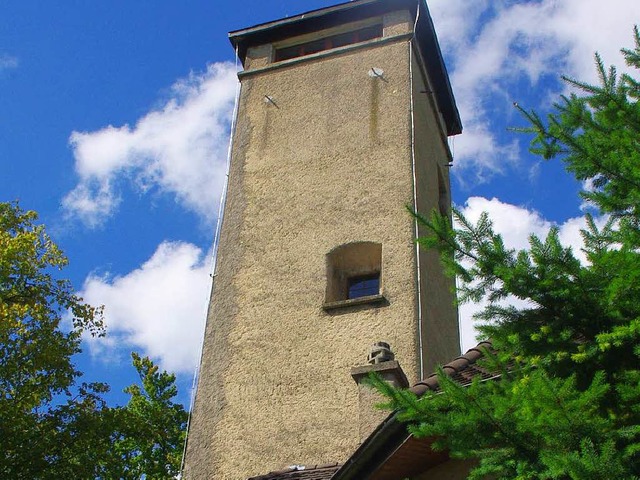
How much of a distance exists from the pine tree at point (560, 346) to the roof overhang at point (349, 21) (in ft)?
31.5

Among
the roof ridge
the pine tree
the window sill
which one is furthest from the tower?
the pine tree

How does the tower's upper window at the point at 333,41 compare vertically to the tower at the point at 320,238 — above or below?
above

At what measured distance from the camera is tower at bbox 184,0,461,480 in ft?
32.7

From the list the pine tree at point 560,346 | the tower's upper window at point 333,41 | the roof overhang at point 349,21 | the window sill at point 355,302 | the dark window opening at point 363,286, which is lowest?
the pine tree at point 560,346

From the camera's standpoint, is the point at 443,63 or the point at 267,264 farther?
the point at 443,63

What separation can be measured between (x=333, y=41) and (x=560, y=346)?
35.7 ft

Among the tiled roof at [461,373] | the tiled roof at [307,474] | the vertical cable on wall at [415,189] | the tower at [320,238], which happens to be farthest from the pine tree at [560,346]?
the tower at [320,238]

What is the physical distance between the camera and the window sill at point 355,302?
34.9 feet

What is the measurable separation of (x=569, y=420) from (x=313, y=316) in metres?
6.92

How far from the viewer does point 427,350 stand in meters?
10.4

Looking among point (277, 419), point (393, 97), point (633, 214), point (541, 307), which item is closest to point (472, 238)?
point (541, 307)

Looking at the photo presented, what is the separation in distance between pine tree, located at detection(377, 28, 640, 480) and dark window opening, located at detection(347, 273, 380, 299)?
6.36 meters

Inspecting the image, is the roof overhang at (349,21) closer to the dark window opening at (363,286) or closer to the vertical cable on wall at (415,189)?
the vertical cable on wall at (415,189)

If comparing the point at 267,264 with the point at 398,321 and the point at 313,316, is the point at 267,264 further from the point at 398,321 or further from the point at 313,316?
the point at 398,321
